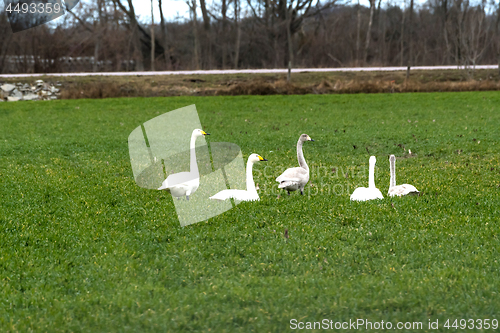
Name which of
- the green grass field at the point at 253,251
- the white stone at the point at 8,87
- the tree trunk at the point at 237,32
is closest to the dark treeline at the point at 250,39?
the tree trunk at the point at 237,32

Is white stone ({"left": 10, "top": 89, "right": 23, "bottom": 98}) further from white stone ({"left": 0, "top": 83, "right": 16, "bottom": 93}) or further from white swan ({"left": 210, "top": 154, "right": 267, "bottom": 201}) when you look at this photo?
white swan ({"left": 210, "top": 154, "right": 267, "bottom": 201})

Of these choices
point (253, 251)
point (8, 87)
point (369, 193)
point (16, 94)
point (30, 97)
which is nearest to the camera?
point (253, 251)

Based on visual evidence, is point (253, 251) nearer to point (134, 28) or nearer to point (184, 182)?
point (184, 182)

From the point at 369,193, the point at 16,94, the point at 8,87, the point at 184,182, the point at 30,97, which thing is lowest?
the point at 369,193

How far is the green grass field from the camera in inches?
164

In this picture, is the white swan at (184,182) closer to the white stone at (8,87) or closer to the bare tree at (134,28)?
the white stone at (8,87)

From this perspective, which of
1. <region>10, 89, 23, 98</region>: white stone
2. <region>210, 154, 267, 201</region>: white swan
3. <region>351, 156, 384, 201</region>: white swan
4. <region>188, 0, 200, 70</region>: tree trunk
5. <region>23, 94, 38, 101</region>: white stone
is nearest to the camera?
<region>210, 154, 267, 201</region>: white swan

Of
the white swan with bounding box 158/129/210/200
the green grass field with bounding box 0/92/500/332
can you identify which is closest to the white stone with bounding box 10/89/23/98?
the green grass field with bounding box 0/92/500/332

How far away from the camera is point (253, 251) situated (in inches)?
213

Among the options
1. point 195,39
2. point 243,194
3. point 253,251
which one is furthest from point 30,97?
point 253,251

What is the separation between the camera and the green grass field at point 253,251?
13.6ft

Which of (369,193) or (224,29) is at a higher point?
(224,29)

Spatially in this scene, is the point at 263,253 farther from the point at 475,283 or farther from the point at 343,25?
the point at 343,25

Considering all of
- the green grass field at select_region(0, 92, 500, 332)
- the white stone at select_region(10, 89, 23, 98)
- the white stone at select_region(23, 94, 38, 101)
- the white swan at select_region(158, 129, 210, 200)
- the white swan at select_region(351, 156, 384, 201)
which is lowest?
the green grass field at select_region(0, 92, 500, 332)
